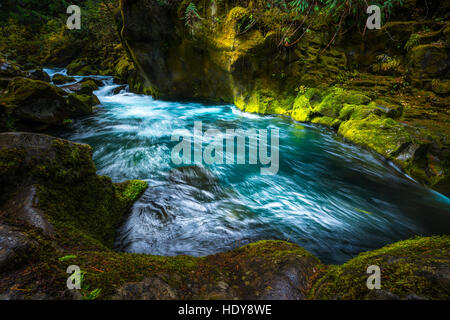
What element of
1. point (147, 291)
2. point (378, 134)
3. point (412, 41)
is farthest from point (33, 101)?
point (412, 41)

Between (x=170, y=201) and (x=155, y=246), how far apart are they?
1006 mm

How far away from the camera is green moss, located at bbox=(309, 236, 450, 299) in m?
1.06

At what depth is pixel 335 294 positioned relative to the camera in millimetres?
1205

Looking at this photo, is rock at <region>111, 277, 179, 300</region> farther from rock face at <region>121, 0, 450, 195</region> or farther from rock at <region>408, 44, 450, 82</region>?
rock at <region>408, 44, 450, 82</region>

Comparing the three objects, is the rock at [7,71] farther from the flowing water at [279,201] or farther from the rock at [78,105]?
the flowing water at [279,201]

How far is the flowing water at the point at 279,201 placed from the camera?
2889 mm

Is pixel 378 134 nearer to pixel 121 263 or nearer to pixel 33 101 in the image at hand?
pixel 121 263

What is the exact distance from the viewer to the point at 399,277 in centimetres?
115

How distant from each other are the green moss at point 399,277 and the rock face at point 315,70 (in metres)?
4.47

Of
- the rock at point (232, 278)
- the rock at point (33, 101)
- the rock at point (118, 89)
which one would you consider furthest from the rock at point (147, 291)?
the rock at point (118, 89)

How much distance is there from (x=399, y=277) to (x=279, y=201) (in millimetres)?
2931

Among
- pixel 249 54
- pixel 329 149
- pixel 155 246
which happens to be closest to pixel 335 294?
pixel 155 246

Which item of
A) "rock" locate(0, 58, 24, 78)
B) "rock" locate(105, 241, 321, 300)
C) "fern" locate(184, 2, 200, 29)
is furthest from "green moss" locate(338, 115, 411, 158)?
"rock" locate(0, 58, 24, 78)
